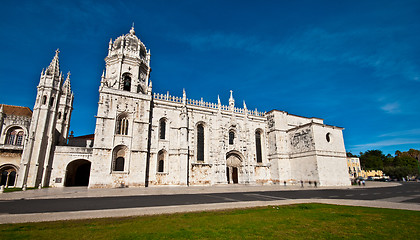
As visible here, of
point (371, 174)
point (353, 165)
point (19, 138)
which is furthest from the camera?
point (371, 174)

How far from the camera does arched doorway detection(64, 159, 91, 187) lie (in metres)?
29.7

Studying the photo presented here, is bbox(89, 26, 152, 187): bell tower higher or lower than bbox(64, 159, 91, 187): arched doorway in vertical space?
higher

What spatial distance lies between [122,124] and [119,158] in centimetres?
471

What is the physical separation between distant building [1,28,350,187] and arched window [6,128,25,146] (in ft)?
3.47

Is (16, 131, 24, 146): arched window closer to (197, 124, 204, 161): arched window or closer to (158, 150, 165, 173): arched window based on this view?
(158, 150, 165, 173): arched window

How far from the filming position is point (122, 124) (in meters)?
28.7

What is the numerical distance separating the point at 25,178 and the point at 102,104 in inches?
524

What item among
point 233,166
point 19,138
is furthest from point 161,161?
point 19,138

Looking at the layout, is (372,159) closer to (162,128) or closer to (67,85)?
(162,128)

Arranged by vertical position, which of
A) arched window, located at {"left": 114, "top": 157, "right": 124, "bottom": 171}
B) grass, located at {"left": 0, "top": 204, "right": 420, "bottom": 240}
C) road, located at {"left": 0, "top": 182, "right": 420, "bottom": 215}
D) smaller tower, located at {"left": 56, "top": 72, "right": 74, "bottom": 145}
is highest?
smaller tower, located at {"left": 56, "top": 72, "right": 74, "bottom": 145}

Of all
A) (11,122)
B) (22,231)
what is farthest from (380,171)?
(11,122)

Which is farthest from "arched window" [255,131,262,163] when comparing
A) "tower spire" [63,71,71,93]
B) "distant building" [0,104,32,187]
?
"tower spire" [63,71,71,93]

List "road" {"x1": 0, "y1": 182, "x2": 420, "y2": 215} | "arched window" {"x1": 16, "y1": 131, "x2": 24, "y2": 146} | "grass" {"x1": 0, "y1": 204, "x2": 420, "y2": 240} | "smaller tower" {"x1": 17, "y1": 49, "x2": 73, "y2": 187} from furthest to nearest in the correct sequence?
1. "arched window" {"x1": 16, "y1": 131, "x2": 24, "y2": 146}
2. "smaller tower" {"x1": 17, "y1": 49, "x2": 73, "y2": 187}
3. "road" {"x1": 0, "y1": 182, "x2": 420, "y2": 215}
4. "grass" {"x1": 0, "y1": 204, "x2": 420, "y2": 240}

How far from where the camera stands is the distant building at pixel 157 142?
Answer: 1069 inches
